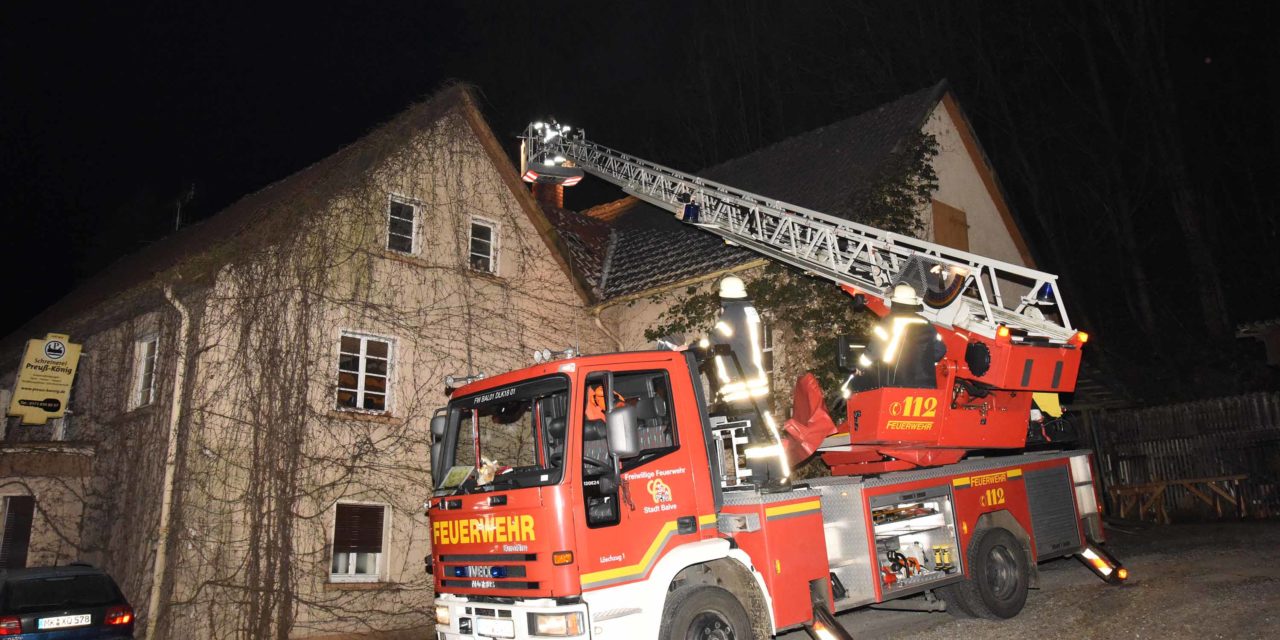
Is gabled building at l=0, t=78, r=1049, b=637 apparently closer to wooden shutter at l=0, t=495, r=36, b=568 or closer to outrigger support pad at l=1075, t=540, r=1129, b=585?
wooden shutter at l=0, t=495, r=36, b=568

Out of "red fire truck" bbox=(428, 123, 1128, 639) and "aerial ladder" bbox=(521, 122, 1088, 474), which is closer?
"red fire truck" bbox=(428, 123, 1128, 639)

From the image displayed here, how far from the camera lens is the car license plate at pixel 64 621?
7.45m

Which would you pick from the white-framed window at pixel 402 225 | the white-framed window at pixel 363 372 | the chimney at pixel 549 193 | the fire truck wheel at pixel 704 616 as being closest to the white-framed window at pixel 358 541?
the white-framed window at pixel 363 372

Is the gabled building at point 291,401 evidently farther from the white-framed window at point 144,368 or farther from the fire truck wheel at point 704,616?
the fire truck wheel at point 704,616

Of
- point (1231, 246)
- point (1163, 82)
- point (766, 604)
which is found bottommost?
point (766, 604)

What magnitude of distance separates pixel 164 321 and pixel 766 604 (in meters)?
8.98

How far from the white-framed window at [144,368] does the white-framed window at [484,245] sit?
4.76 meters

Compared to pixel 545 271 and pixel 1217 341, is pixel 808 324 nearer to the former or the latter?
pixel 545 271

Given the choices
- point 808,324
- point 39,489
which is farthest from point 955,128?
point 39,489

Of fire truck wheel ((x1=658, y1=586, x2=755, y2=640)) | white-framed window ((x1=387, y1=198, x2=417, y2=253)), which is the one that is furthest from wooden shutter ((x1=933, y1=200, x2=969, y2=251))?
fire truck wheel ((x1=658, y1=586, x2=755, y2=640))

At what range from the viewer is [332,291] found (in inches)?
A: 441

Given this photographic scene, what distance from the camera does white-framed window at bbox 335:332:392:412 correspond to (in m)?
11.2

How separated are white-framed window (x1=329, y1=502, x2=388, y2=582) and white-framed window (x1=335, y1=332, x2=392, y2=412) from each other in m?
1.39

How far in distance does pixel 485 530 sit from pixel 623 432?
1.38 meters
